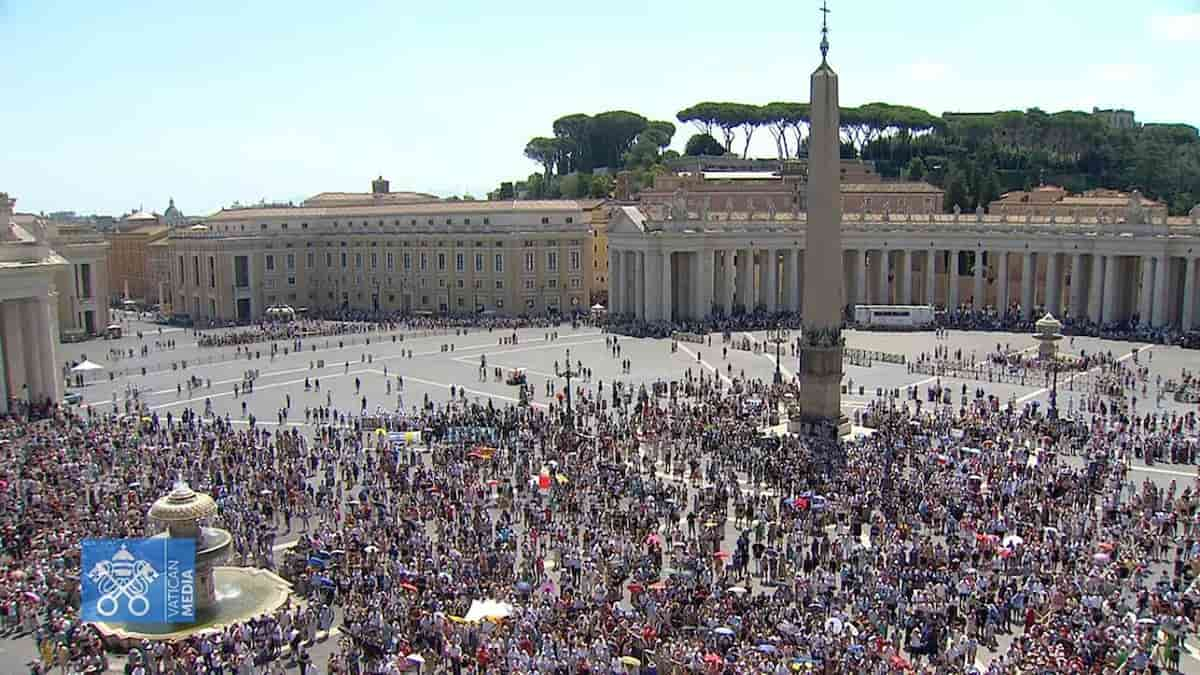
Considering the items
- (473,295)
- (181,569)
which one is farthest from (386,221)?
(181,569)

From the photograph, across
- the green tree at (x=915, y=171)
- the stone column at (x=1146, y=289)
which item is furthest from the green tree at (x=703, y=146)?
the stone column at (x=1146, y=289)

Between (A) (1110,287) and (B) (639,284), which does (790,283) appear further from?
(A) (1110,287)

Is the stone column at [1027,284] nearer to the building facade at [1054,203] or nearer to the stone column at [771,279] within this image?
the building facade at [1054,203]

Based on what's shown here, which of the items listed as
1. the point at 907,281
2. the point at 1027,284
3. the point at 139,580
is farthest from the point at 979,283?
the point at 139,580

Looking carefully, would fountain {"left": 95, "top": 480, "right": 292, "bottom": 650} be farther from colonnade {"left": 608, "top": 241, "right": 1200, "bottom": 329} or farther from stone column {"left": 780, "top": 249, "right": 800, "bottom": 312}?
stone column {"left": 780, "top": 249, "right": 800, "bottom": 312}

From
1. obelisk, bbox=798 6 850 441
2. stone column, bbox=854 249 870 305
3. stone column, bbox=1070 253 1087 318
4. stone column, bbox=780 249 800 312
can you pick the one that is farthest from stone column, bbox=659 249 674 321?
obelisk, bbox=798 6 850 441

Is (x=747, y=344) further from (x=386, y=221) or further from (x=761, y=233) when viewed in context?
(x=386, y=221)
